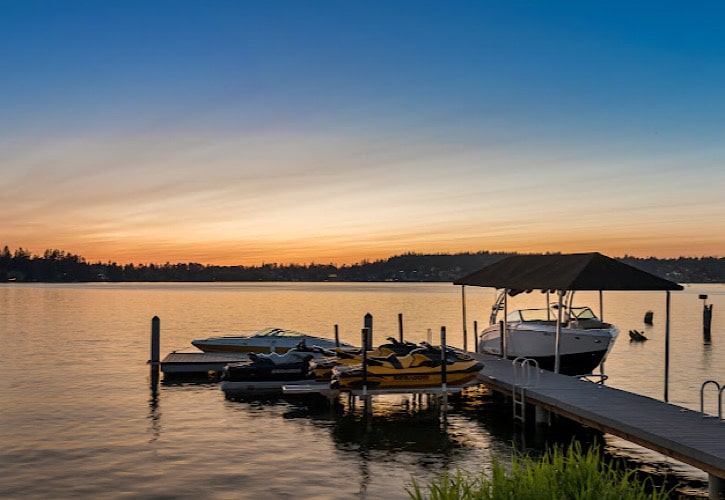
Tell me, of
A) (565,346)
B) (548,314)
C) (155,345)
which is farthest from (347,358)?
(155,345)

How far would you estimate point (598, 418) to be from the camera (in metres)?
17.2

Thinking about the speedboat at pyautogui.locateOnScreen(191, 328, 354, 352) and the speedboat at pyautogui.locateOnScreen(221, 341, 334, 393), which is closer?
the speedboat at pyautogui.locateOnScreen(221, 341, 334, 393)

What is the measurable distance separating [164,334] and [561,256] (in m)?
44.9

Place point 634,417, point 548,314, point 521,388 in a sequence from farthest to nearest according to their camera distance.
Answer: point 548,314 → point 521,388 → point 634,417

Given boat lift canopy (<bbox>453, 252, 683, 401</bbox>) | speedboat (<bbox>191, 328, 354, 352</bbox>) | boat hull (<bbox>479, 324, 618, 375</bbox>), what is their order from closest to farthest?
boat lift canopy (<bbox>453, 252, 683, 401</bbox>)
boat hull (<bbox>479, 324, 618, 375</bbox>)
speedboat (<bbox>191, 328, 354, 352</bbox>)

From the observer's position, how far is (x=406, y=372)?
23375 mm

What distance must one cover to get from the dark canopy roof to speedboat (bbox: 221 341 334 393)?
316 inches

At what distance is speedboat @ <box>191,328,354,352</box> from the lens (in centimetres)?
3541

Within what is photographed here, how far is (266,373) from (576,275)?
41.7 ft

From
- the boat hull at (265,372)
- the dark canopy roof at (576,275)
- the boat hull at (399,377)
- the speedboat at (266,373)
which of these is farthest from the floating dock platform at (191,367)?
the dark canopy roof at (576,275)

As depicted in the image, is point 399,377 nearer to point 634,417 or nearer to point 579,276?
point 579,276

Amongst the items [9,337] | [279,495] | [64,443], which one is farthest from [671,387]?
[9,337]

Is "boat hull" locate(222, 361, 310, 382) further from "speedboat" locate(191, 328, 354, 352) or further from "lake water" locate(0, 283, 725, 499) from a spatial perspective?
"speedboat" locate(191, 328, 354, 352)

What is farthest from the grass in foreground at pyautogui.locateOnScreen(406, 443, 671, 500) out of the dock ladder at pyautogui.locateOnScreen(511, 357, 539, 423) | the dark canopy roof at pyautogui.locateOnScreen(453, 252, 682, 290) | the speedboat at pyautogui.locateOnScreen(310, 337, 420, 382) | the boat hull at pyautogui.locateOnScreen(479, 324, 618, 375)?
the boat hull at pyautogui.locateOnScreen(479, 324, 618, 375)
